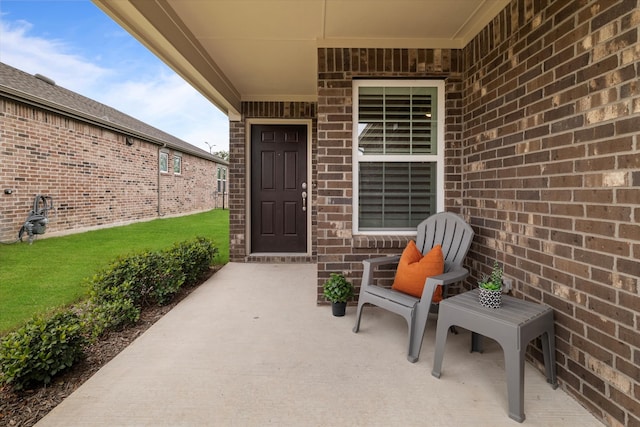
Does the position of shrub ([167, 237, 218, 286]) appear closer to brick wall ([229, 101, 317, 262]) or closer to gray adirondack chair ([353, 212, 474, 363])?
brick wall ([229, 101, 317, 262])

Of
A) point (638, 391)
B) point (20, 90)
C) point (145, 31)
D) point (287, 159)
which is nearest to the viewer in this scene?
point (638, 391)

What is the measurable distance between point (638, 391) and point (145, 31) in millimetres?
3556

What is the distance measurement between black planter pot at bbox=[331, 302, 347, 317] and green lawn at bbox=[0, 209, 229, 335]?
2135 millimetres

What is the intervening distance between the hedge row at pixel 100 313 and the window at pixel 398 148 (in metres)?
2.04

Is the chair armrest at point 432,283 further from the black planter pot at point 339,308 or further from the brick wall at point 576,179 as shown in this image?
the black planter pot at point 339,308

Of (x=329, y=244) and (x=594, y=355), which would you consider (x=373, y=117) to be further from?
(x=594, y=355)

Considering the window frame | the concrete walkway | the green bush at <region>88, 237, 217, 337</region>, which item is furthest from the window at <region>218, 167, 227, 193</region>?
the concrete walkway

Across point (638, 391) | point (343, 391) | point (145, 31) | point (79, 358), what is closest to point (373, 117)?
point (145, 31)

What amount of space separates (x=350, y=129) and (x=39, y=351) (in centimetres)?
268

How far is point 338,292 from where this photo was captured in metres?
2.67

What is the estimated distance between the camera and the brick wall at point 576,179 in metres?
1.34

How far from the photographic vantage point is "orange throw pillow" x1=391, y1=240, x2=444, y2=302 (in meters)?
2.23

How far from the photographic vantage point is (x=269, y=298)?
3217 millimetres

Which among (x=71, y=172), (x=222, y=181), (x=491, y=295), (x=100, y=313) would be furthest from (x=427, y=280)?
(x=222, y=181)
